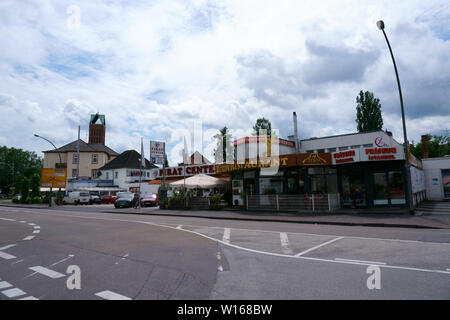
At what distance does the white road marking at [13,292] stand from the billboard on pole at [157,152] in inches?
921

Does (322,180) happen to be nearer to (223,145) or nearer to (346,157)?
(346,157)

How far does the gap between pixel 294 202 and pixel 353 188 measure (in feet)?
14.3

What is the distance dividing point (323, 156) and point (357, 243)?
13.2m

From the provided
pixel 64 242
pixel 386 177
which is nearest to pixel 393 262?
pixel 64 242

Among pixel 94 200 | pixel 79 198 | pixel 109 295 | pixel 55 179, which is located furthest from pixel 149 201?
pixel 109 295

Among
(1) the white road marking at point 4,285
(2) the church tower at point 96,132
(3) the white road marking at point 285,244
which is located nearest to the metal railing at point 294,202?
(3) the white road marking at point 285,244

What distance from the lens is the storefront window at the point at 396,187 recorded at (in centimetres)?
1972

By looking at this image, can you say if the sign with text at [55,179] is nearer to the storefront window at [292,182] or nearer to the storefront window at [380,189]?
the storefront window at [292,182]

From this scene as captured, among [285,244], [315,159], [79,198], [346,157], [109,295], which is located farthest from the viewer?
[79,198]

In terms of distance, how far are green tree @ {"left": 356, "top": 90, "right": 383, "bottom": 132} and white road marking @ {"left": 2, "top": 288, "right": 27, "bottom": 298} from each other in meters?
Answer: 50.3

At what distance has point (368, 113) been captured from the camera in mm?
48938

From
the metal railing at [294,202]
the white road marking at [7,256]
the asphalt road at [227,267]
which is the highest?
the metal railing at [294,202]

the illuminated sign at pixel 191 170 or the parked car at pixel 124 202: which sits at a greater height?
the illuminated sign at pixel 191 170
